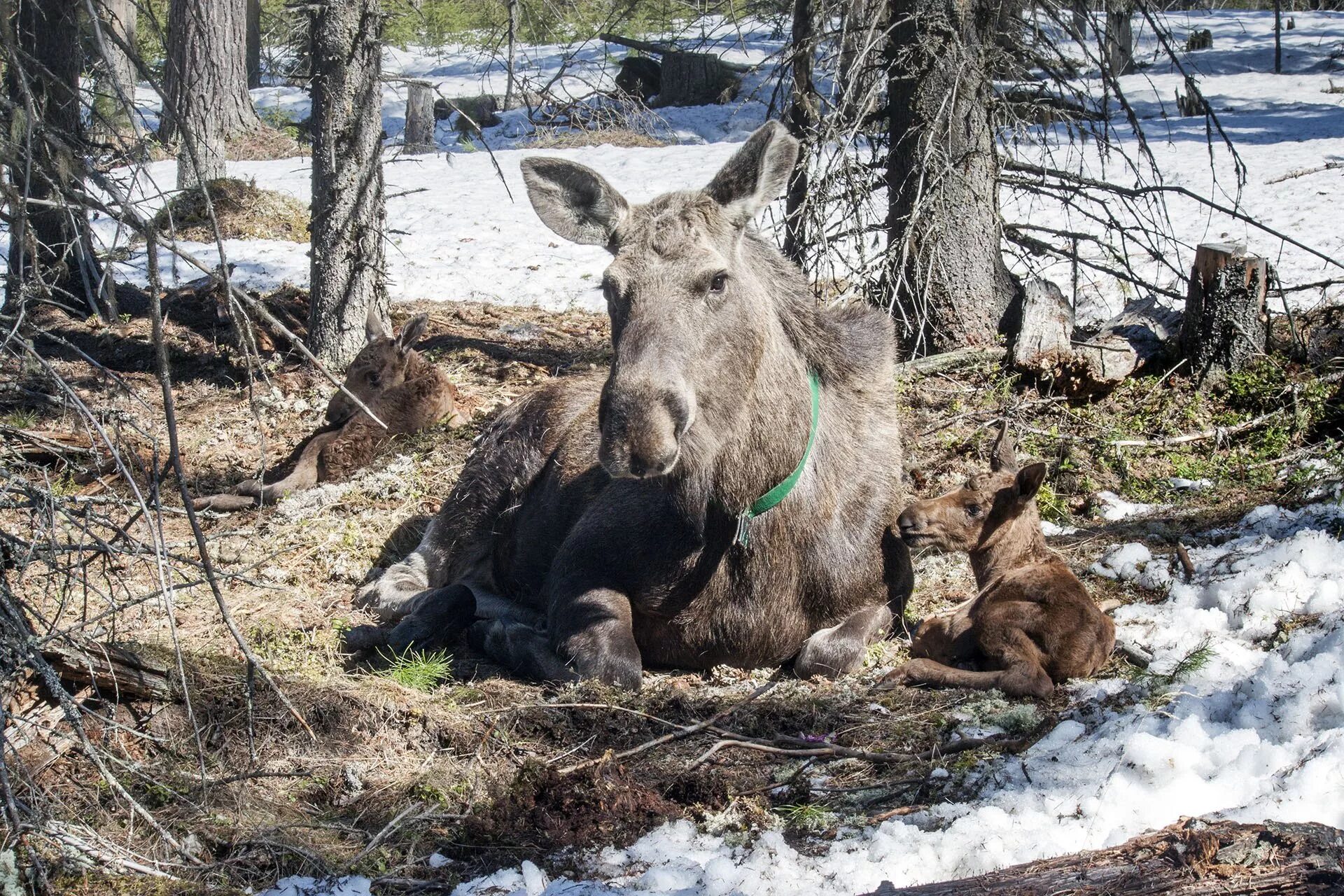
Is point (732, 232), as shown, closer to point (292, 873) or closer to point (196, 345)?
point (292, 873)

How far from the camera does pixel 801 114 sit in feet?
28.0

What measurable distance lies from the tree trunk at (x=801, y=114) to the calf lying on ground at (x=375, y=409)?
2751 mm

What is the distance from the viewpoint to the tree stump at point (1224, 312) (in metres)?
7.07

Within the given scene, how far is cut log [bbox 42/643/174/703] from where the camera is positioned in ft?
12.1

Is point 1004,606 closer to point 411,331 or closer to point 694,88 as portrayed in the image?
point 411,331

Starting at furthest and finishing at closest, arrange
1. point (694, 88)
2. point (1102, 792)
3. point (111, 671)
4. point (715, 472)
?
point (694, 88) → point (715, 472) → point (111, 671) → point (1102, 792)

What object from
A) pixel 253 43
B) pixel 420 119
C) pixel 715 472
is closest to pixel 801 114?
pixel 715 472

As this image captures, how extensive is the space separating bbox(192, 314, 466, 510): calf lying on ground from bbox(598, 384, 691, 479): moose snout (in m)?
4.20

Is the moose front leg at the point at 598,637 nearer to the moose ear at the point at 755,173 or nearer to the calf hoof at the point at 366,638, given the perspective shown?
the calf hoof at the point at 366,638

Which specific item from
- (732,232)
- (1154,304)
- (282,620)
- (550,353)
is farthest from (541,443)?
(1154,304)

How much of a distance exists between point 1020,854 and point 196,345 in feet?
29.1

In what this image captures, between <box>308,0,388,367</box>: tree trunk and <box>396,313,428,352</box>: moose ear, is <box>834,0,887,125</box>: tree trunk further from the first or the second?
<box>308,0,388,367</box>: tree trunk

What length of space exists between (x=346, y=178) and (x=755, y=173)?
5038 mm

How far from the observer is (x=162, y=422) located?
8.89 meters
